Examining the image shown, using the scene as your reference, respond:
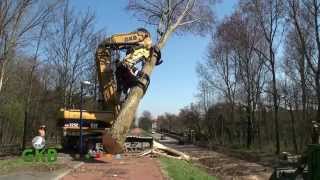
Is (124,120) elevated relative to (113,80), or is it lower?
lower

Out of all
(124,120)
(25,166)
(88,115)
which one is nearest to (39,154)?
(25,166)

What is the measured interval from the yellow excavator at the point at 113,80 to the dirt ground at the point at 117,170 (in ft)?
15.5

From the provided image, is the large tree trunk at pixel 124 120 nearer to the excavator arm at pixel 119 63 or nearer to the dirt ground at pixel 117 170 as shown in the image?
the excavator arm at pixel 119 63

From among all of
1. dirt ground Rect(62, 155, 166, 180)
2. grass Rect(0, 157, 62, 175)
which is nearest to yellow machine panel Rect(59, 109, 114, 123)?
dirt ground Rect(62, 155, 166, 180)

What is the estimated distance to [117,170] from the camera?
21344 mm

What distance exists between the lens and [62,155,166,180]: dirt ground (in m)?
19.3

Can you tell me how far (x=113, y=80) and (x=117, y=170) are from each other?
34.9 feet

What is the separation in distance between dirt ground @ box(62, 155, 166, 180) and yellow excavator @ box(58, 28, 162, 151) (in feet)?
15.5

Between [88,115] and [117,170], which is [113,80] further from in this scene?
[117,170]

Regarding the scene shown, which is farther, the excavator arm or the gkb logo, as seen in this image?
the excavator arm

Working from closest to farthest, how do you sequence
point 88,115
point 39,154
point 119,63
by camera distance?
point 39,154 → point 119,63 → point 88,115

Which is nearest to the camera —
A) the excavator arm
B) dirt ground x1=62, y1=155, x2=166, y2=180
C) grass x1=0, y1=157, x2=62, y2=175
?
dirt ground x1=62, y1=155, x2=166, y2=180

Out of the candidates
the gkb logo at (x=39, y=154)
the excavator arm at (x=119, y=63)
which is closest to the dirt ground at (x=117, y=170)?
the gkb logo at (x=39, y=154)

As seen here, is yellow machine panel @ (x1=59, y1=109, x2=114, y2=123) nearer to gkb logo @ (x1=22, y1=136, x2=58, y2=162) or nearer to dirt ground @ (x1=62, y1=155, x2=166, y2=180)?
gkb logo @ (x1=22, y1=136, x2=58, y2=162)
